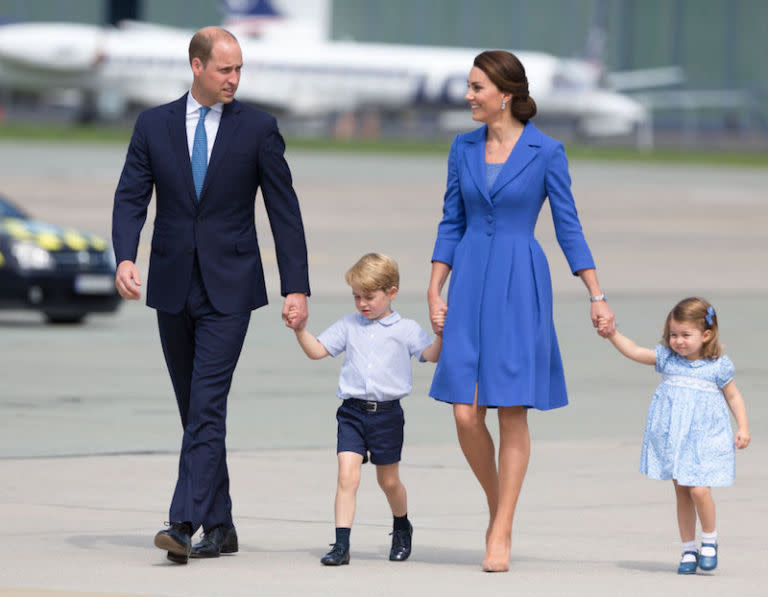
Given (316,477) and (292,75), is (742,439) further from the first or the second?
(292,75)

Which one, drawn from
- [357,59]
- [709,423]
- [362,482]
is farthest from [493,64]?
[357,59]

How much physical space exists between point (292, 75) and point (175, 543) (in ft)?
245

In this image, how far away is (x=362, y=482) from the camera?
28.0 feet

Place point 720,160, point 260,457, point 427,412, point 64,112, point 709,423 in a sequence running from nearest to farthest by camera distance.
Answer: point 709,423 → point 260,457 → point 427,412 → point 720,160 → point 64,112

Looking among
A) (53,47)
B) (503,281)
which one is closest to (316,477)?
(503,281)

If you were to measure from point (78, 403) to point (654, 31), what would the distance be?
92.2 meters

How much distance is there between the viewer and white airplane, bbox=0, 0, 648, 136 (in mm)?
77500

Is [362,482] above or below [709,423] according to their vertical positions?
below

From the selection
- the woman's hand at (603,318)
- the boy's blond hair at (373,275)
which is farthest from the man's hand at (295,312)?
the woman's hand at (603,318)

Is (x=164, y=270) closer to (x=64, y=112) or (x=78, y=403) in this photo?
(x=78, y=403)

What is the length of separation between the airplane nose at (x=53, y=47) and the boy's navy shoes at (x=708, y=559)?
239 feet

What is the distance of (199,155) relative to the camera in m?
6.47

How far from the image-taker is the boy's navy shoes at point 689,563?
20.0 feet

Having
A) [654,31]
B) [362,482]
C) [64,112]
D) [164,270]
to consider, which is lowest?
[362,482]
